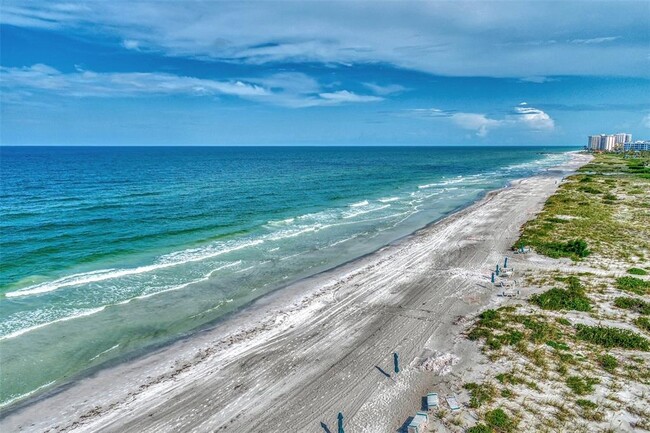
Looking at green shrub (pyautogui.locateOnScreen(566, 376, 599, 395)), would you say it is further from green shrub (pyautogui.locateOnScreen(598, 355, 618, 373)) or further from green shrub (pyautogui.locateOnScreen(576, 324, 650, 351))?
green shrub (pyautogui.locateOnScreen(576, 324, 650, 351))

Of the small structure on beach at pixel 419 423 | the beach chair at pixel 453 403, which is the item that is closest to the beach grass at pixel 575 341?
the beach chair at pixel 453 403

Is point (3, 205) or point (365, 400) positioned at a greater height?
point (3, 205)

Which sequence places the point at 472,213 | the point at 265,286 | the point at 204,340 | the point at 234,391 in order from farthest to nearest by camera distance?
the point at 472,213, the point at 265,286, the point at 204,340, the point at 234,391

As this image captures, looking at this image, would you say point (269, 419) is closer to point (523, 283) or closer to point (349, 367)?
point (349, 367)

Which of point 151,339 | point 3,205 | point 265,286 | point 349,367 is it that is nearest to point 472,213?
point 265,286

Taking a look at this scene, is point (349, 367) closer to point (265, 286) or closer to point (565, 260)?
point (265, 286)

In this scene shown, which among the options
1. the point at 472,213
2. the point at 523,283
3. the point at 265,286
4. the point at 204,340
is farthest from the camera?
the point at 472,213

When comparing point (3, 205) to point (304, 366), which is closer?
point (304, 366)

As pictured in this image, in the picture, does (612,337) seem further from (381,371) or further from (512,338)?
(381,371)
